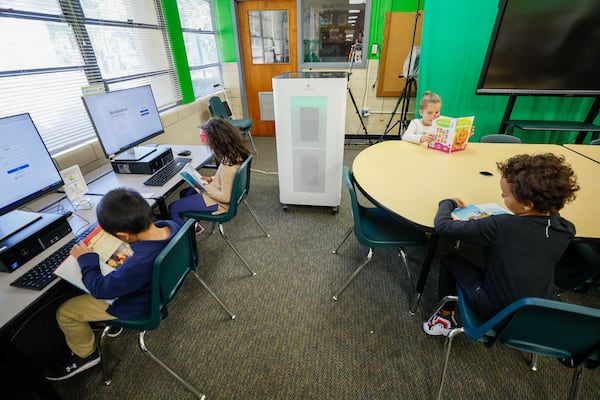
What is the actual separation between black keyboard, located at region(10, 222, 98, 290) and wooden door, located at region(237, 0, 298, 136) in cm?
428

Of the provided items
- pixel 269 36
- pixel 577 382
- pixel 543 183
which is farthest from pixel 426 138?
pixel 269 36

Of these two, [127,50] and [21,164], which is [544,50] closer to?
[127,50]

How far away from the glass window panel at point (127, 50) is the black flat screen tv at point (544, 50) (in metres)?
3.77

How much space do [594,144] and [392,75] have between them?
2658mm

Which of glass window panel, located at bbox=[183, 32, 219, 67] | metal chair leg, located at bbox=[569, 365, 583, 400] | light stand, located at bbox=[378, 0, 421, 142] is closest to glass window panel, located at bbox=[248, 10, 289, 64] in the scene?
glass window panel, located at bbox=[183, 32, 219, 67]

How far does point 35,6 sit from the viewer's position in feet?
6.44

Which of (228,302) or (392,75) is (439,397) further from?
(392,75)

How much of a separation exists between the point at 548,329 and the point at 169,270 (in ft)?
4.68

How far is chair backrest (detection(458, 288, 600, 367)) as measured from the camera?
85 cm

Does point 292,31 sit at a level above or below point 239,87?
above

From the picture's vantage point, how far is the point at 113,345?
161cm

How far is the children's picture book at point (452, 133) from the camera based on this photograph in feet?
6.91

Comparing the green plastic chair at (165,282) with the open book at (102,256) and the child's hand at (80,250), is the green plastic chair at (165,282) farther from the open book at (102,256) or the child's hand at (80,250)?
the child's hand at (80,250)

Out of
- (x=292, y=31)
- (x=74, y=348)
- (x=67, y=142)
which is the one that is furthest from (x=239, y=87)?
(x=74, y=348)
